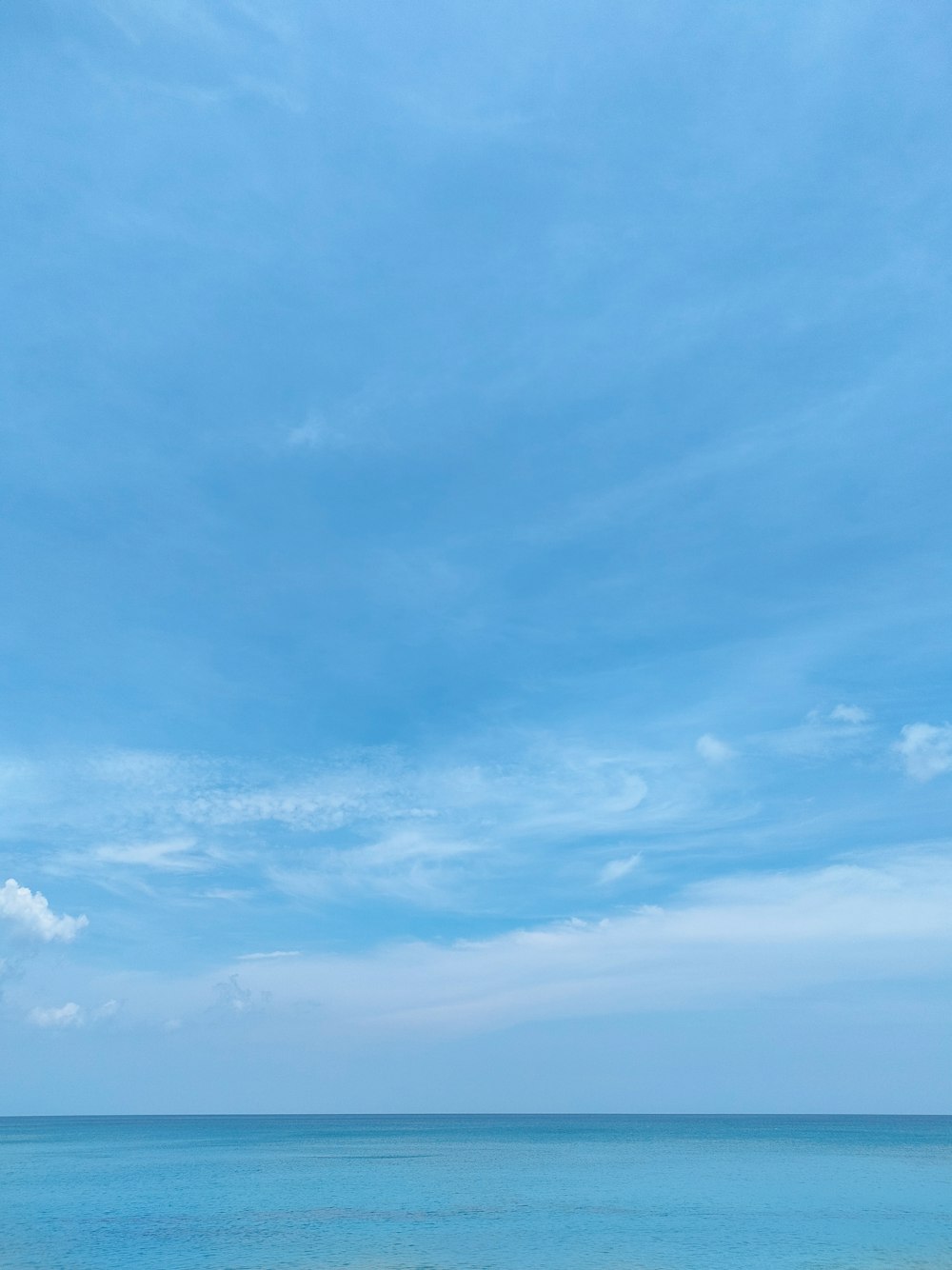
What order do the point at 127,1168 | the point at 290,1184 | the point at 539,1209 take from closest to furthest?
1. the point at 539,1209
2. the point at 290,1184
3. the point at 127,1168

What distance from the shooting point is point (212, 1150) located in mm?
105125

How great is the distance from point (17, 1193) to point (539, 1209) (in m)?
31.8

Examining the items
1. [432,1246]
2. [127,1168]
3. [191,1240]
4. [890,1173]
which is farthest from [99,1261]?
[890,1173]

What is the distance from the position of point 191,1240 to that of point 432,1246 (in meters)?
10.3

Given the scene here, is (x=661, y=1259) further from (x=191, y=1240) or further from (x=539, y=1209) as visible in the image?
(x=191, y=1240)

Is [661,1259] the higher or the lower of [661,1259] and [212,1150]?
the higher

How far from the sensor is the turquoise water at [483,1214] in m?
34.7

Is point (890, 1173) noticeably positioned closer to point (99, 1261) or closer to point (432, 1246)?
point (432, 1246)

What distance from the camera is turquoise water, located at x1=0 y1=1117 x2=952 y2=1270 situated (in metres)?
34.7

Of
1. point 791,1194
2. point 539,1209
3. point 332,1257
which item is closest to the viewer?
point 332,1257

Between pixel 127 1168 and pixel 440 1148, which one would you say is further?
pixel 440 1148

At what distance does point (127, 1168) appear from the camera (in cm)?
7744

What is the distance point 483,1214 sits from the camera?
45.2m

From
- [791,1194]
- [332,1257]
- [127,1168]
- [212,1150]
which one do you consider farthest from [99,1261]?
[212,1150]
